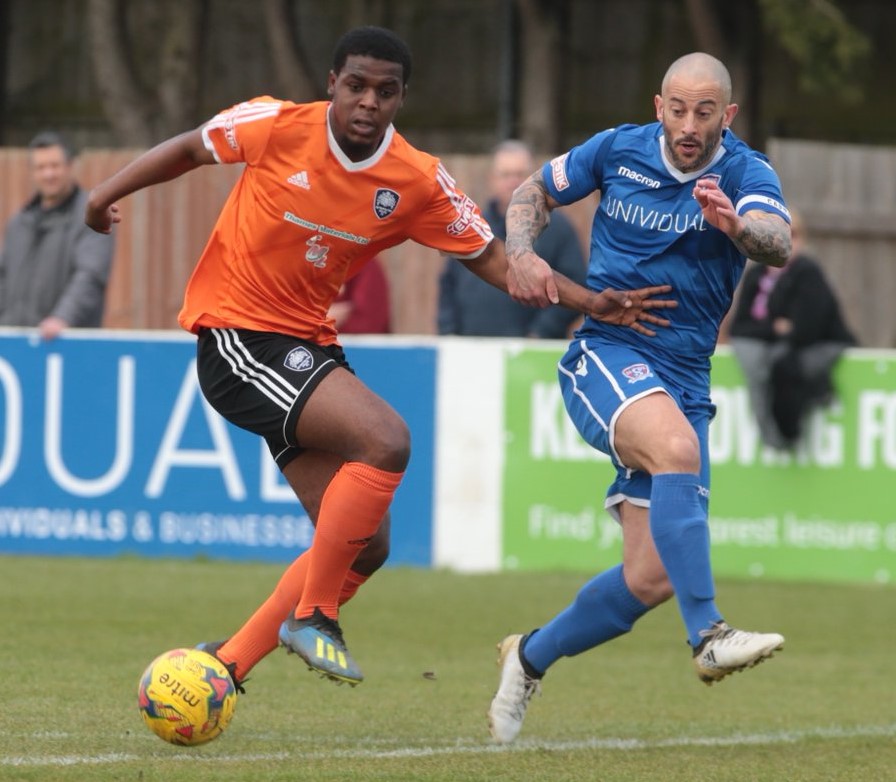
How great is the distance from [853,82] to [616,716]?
48.3 feet

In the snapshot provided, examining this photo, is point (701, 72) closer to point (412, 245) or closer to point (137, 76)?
point (412, 245)

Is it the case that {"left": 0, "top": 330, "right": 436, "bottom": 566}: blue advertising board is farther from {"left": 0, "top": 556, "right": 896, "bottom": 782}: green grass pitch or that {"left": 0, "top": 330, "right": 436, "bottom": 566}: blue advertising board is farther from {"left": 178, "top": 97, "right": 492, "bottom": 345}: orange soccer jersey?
{"left": 178, "top": 97, "right": 492, "bottom": 345}: orange soccer jersey

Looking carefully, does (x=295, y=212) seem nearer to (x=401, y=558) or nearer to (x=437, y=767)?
(x=437, y=767)

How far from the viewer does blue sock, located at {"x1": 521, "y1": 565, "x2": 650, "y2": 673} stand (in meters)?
6.79

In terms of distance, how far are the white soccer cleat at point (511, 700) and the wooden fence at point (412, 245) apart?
9.50 meters

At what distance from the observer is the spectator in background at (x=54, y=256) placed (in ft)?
40.0

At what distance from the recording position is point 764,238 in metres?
6.28

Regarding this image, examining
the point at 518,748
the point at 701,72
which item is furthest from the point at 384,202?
the point at 518,748

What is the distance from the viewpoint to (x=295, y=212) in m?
6.51

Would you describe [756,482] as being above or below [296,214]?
below

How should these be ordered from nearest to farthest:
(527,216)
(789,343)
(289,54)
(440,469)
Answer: (527,216) → (789,343) → (440,469) → (289,54)

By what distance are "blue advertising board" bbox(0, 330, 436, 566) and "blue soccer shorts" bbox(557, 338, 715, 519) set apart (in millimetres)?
5210

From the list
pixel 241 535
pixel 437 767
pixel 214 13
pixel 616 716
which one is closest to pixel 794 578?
pixel 241 535

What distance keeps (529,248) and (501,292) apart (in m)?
5.09
